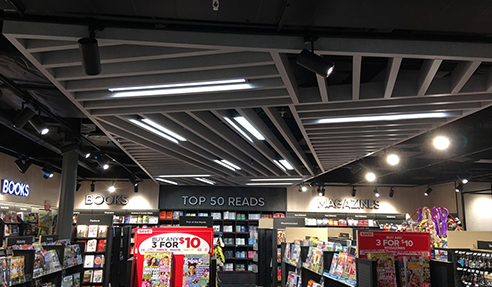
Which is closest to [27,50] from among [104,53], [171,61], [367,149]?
[104,53]

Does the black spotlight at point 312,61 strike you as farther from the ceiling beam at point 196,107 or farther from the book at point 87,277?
the book at point 87,277

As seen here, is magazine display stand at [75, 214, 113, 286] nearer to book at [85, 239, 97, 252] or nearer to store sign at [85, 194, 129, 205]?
book at [85, 239, 97, 252]

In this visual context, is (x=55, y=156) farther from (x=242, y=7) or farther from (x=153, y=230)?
(x=242, y=7)

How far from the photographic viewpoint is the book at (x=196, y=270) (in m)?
4.42

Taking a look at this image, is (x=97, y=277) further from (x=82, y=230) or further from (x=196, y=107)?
(x=196, y=107)

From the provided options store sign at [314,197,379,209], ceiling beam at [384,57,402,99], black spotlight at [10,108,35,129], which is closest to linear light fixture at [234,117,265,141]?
ceiling beam at [384,57,402,99]

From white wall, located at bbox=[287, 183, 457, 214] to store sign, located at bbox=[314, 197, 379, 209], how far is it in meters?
0.13

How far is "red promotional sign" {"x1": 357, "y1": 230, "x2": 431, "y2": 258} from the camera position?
167 inches

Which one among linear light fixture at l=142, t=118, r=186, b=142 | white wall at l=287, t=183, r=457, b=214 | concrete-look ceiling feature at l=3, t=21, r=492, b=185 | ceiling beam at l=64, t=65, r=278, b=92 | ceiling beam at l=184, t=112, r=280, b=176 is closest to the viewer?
concrete-look ceiling feature at l=3, t=21, r=492, b=185

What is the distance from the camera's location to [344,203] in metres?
16.5

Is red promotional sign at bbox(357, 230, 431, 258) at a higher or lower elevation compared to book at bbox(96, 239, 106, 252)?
higher

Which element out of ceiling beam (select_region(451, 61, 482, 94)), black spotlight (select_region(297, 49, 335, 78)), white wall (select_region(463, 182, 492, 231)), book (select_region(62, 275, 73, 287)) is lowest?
book (select_region(62, 275, 73, 287))

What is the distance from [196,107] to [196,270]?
6.29 feet

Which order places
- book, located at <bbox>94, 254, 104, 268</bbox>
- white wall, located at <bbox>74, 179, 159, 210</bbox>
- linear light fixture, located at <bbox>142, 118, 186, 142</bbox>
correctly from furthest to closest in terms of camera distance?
white wall, located at <bbox>74, 179, 159, 210</bbox>
book, located at <bbox>94, 254, 104, 268</bbox>
linear light fixture, located at <bbox>142, 118, 186, 142</bbox>
